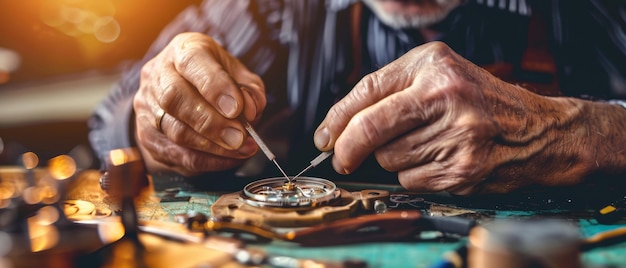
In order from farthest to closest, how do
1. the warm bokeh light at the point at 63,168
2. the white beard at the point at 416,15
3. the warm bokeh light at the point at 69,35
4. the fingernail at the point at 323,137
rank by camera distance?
1. the warm bokeh light at the point at 69,35
2. the white beard at the point at 416,15
3. the fingernail at the point at 323,137
4. the warm bokeh light at the point at 63,168

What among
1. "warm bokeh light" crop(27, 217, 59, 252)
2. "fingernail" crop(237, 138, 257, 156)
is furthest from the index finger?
"warm bokeh light" crop(27, 217, 59, 252)

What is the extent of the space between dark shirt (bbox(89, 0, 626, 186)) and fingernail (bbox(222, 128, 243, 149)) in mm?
335

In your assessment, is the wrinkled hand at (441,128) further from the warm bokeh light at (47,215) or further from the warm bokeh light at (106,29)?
the warm bokeh light at (106,29)

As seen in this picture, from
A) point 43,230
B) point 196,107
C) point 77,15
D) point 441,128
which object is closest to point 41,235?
point 43,230

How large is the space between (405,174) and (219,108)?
60 cm

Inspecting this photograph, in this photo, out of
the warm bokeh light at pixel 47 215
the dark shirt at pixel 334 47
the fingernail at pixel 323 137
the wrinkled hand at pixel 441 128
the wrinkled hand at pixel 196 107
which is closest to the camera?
the warm bokeh light at pixel 47 215

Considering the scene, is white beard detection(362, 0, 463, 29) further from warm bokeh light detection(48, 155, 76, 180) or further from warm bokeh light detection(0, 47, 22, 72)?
warm bokeh light detection(0, 47, 22, 72)

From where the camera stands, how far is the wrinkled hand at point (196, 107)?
5.21 ft

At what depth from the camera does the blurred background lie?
3.70 metres

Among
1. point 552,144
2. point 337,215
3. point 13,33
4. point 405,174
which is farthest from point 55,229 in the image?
point 13,33

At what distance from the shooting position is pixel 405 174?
1.49 meters

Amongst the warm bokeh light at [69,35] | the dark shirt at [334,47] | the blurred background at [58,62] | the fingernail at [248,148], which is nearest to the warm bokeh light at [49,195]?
the fingernail at [248,148]

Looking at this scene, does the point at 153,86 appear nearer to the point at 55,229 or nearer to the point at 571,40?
the point at 55,229

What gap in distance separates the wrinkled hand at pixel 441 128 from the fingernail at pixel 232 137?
271 millimetres
